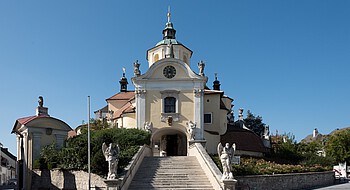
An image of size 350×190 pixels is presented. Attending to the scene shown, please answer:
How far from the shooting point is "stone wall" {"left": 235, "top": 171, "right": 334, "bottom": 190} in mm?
23047

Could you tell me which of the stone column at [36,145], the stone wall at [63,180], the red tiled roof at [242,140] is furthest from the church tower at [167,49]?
the stone wall at [63,180]

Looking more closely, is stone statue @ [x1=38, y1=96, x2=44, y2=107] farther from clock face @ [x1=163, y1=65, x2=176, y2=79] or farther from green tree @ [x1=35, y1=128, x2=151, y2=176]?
clock face @ [x1=163, y1=65, x2=176, y2=79]

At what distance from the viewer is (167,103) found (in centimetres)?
3562

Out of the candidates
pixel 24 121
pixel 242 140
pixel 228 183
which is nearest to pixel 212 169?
pixel 228 183

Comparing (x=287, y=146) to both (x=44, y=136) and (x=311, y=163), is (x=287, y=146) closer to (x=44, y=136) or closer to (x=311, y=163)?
(x=311, y=163)

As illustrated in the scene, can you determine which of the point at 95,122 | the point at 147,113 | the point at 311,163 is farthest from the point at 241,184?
the point at 95,122

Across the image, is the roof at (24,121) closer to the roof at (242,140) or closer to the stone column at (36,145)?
the stone column at (36,145)

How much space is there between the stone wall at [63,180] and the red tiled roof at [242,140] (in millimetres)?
18604

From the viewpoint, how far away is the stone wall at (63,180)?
70.1 ft

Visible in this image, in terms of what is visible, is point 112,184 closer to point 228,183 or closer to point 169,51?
point 228,183

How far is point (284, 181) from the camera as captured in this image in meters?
25.6

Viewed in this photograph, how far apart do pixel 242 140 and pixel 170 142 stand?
7372 mm

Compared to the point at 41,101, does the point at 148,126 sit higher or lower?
lower

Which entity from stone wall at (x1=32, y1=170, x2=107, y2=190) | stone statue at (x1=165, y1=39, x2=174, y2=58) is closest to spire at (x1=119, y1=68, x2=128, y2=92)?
stone statue at (x1=165, y1=39, x2=174, y2=58)
